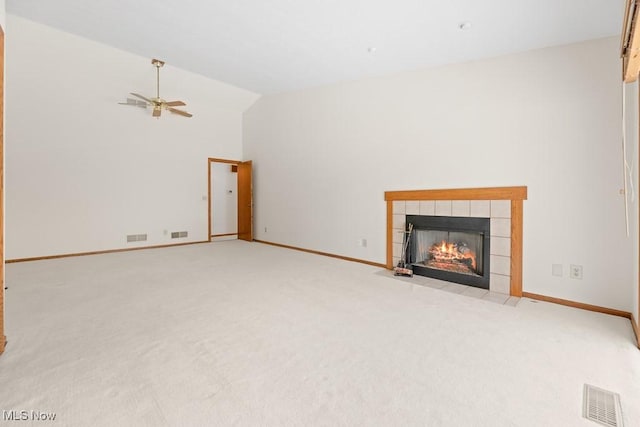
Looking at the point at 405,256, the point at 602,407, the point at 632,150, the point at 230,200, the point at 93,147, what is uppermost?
the point at 93,147

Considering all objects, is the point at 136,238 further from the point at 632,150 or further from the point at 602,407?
the point at 632,150

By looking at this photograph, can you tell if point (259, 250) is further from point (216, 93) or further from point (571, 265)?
point (571, 265)

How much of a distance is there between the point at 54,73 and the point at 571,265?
7450 mm

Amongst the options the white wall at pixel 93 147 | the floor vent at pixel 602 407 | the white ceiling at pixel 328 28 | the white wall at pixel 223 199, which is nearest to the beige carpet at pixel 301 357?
the floor vent at pixel 602 407

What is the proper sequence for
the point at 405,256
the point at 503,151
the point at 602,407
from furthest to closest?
1. the point at 405,256
2. the point at 503,151
3. the point at 602,407

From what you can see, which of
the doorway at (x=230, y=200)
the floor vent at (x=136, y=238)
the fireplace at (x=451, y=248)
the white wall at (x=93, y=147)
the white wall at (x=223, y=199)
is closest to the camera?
the fireplace at (x=451, y=248)

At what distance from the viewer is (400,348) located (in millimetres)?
2082

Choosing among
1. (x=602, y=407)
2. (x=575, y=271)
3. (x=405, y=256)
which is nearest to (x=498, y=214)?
(x=575, y=271)

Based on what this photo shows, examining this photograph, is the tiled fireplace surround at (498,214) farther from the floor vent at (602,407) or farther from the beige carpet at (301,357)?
the floor vent at (602,407)

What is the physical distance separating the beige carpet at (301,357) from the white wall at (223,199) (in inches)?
176

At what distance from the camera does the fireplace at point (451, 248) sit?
11.5ft

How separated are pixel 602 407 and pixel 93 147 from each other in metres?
6.99

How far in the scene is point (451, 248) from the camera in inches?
151

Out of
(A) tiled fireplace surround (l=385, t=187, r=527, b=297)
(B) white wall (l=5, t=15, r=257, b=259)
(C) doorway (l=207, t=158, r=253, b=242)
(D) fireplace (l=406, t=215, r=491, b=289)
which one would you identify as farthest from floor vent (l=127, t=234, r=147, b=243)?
(A) tiled fireplace surround (l=385, t=187, r=527, b=297)
